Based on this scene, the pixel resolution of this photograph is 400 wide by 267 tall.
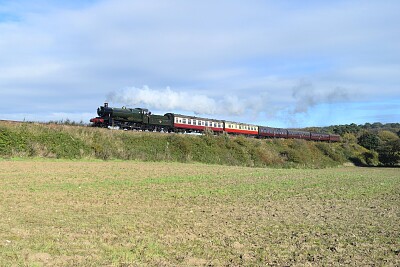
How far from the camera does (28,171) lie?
77.6ft

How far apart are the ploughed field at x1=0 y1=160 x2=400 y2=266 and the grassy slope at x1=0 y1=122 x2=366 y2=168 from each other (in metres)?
14.1

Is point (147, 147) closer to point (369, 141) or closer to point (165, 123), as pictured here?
point (165, 123)

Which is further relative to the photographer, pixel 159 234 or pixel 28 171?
pixel 28 171

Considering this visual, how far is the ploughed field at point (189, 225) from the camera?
8.57 metres

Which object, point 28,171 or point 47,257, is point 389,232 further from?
point 28,171

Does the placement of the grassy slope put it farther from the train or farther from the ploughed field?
the ploughed field

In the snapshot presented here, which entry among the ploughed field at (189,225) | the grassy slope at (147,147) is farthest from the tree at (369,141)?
the ploughed field at (189,225)

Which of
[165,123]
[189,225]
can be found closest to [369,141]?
[165,123]

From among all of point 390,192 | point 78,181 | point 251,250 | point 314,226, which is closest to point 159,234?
point 251,250

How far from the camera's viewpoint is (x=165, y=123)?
176ft

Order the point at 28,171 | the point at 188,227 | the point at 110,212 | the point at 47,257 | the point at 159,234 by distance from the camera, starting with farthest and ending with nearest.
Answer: the point at 28,171, the point at 110,212, the point at 188,227, the point at 159,234, the point at 47,257

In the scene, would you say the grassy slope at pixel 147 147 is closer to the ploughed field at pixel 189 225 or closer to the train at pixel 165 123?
the train at pixel 165 123

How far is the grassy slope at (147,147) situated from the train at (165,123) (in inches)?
162

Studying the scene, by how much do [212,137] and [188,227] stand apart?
4247cm
